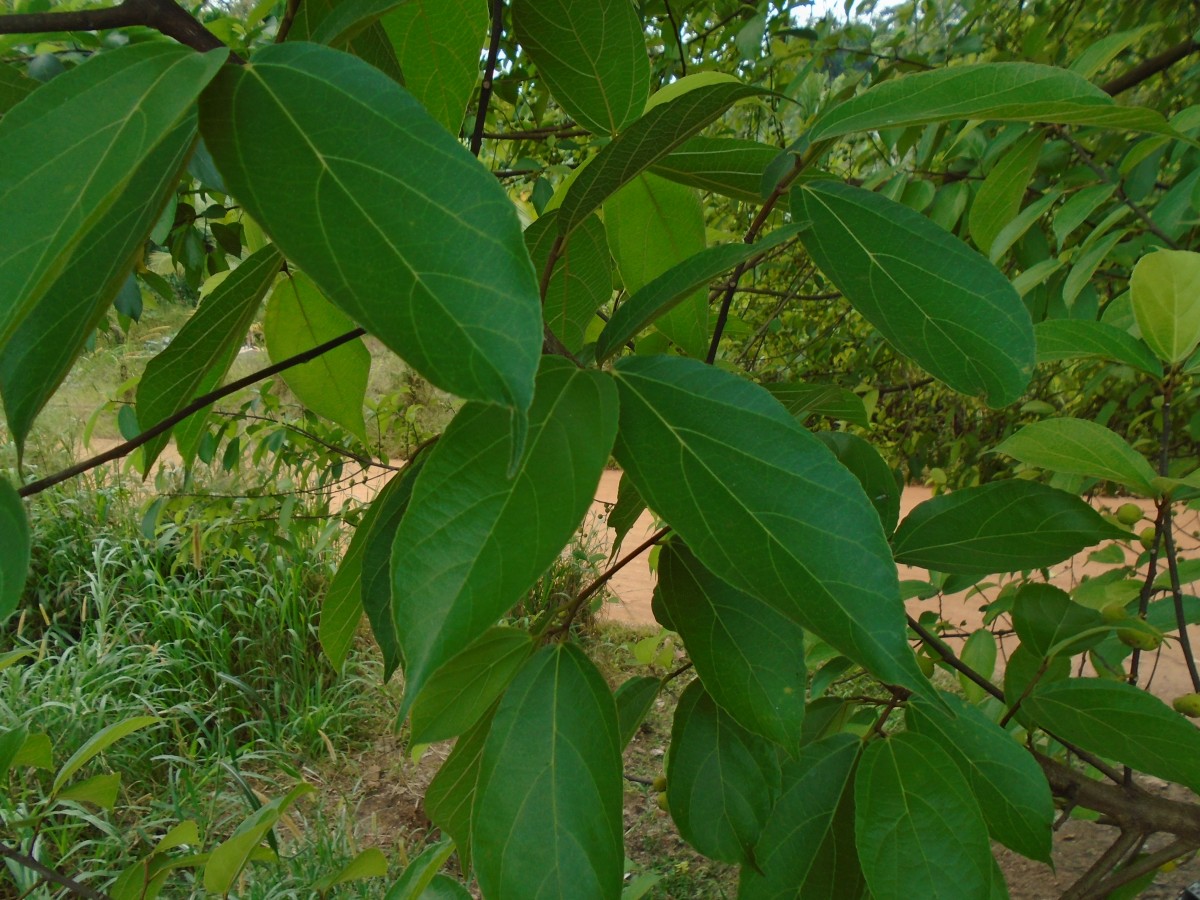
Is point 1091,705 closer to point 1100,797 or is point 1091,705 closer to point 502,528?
point 1100,797

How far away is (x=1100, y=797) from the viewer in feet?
2.01

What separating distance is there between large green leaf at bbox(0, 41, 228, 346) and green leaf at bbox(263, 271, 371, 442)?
0.28 meters

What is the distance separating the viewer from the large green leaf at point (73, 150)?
0.66 ft

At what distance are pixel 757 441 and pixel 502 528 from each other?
0.10 meters

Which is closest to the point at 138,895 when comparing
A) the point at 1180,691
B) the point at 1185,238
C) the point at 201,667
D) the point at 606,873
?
the point at 606,873

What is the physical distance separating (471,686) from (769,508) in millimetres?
216

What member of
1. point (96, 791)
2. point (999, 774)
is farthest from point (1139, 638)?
point (96, 791)

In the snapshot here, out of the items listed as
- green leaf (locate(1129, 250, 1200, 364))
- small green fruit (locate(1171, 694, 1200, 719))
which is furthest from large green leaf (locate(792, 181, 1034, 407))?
small green fruit (locate(1171, 694, 1200, 719))

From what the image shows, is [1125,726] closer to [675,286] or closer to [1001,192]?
[675,286]

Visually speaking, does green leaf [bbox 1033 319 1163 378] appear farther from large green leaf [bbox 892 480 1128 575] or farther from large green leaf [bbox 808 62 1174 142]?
large green leaf [bbox 808 62 1174 142]

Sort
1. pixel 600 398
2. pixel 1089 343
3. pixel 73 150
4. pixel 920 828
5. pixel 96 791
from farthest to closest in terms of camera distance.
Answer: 1. pixel 96 791
2. pixel 1089 343
3. pixel 920 828
4. pixel 600 398
5. pixel 73 150

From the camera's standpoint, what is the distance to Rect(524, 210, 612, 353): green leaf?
51 cm

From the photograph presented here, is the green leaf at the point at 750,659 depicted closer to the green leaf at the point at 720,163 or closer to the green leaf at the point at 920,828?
the green leaf at the point at 920,828

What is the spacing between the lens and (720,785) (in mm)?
482
